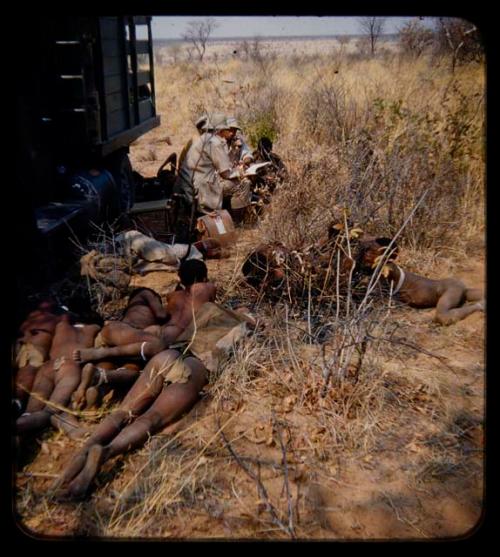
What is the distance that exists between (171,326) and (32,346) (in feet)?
2.81

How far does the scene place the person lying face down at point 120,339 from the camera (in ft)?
9.77

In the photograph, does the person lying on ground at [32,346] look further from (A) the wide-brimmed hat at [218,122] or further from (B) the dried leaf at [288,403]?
(A) the wide-brimmed hat at [218,122]

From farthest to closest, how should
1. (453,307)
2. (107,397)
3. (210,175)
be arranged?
(210,175)
(453,307)
(107,397)

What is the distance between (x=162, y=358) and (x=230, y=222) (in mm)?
3392

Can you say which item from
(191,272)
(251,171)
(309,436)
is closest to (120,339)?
(191,272)

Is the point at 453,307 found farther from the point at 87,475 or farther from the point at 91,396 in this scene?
the point at 87,475

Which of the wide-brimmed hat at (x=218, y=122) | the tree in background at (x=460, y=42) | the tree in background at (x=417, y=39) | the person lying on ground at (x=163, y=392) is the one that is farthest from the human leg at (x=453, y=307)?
the tree in background at (x=417, y=39)

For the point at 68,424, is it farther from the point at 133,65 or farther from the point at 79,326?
the point at 133,65

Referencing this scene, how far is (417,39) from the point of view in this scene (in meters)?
10.3

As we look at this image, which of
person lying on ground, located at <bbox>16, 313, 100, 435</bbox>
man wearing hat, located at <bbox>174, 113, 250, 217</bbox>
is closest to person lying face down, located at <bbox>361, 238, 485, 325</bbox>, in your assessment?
person lying on ground, located at <bbox>16, 313, 100, 435</bbox>

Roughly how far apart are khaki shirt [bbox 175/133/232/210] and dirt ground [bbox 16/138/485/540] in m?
3.79

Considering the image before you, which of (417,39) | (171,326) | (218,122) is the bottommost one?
(171,326)

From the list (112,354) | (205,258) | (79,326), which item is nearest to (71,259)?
(205,258)

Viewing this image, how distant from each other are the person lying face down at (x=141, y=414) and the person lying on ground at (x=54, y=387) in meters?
0.27
